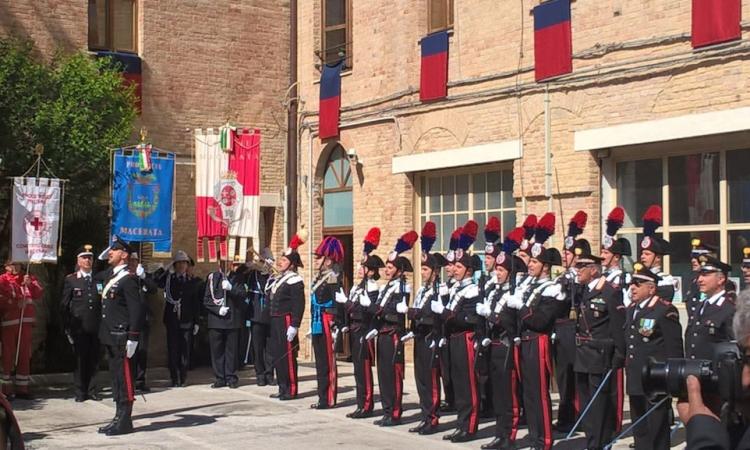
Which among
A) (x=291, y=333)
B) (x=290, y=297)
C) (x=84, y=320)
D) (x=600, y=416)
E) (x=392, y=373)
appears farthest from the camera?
(x=84, y=320)

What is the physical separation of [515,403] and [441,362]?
132cm

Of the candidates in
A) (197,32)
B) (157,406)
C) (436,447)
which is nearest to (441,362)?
(436,447)

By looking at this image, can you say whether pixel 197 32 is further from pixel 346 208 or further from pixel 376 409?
pixel 376 409

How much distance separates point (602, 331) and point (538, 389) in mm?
810

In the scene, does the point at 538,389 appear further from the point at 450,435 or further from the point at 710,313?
the point at 710,313

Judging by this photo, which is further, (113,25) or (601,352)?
(113,25)

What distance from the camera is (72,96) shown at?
50.4 feet

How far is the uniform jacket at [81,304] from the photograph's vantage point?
47.4 ft

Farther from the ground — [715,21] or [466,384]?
[715,21]

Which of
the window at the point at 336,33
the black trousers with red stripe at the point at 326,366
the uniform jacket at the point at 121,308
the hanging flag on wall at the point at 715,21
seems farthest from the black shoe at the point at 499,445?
the window at the point at 336,33

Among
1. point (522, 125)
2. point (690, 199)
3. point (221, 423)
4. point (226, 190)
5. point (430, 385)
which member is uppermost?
point (522, 125)

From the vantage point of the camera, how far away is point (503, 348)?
10680mm

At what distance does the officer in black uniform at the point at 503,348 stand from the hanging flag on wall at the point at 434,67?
621cm

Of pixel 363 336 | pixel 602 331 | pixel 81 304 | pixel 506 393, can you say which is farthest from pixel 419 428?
pixel 81 304
